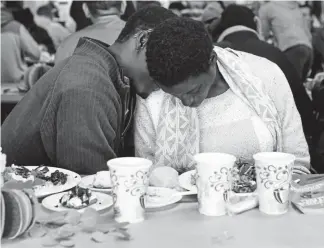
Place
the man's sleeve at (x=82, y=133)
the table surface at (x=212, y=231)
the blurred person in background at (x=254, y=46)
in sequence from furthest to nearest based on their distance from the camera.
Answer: the blurred person in background at (x=254, y=46) → the man's sleeve at (x=82, y=133) → the table surface at (x=212, y=231)

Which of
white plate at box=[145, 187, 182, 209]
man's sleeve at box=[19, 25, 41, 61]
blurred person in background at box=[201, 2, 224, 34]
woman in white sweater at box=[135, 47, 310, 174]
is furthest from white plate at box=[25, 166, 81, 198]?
blurred person in background at box=[201, 2, 224, 34]

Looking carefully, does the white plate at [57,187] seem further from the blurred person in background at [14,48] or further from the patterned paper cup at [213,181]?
the blurred person in background at [14,48]

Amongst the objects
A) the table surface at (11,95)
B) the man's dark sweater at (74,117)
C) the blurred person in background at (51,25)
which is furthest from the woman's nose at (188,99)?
the blurred person in background at (51,25)

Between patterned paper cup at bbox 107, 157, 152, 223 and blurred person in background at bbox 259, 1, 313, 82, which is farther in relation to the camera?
blurred person in background at bbox 259, 1, 313, 82

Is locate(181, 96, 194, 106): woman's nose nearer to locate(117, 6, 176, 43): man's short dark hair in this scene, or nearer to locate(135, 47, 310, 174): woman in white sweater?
locate(135, 47, 310, 174): woman in white sweater

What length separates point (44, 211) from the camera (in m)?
1.31

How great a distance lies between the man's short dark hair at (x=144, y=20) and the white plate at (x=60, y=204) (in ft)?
2.46

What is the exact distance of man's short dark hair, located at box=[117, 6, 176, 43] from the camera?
76.0 inches

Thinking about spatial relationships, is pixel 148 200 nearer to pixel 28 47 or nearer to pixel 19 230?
pixel 19 230

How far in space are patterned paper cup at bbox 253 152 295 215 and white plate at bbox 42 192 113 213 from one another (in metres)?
0.39

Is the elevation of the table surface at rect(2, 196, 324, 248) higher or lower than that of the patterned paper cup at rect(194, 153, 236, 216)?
lower

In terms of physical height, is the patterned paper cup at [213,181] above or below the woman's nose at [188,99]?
below

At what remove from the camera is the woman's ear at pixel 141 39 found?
1.91 meters

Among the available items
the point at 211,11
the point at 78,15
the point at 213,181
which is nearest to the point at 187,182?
the point at 213,181
